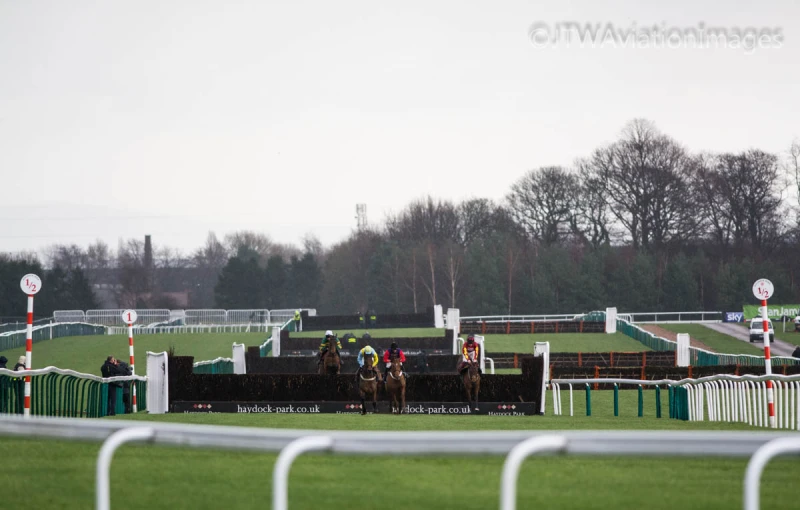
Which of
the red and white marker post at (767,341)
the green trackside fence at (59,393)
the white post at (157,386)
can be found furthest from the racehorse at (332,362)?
the red and white marker post at (767,341)

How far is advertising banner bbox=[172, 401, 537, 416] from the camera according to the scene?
20.0 meters

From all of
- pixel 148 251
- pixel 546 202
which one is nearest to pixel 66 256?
pixel 148 251

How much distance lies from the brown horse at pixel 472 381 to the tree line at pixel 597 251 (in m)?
Result: 52.5

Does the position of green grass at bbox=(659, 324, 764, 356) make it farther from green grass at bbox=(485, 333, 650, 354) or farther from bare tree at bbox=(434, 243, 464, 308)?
bare tree at bbox=(434, 243, 464, 308)

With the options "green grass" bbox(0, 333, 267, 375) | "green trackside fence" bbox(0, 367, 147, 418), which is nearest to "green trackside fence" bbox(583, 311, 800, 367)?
"green trackside fence" bbox(0, 367, 147, 418)

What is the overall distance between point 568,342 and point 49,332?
24821 millimetres

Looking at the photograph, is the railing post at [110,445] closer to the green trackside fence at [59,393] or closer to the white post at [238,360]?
the green trackside fence at [59,393]

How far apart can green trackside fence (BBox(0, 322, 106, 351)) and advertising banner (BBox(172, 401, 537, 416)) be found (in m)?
27.2

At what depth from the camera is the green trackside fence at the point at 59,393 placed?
13.6 meters

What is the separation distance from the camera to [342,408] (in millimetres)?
20438

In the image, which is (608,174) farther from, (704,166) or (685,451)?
(685,451)

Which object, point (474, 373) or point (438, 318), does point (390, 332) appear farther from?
point (474, 373)

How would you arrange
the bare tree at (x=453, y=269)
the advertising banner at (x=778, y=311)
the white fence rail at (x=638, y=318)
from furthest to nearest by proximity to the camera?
the bare tree at (x=453, y=269) → the white fence rail at (x=638, y=318) → the advertising banner at (x=778, y=311)

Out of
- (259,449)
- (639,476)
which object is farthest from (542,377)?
(259,449)
